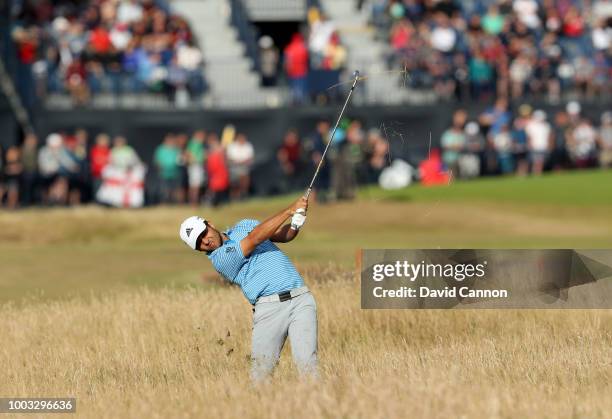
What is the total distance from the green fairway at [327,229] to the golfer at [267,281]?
9.04 m

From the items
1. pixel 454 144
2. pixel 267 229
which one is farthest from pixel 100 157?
pixel 267 229

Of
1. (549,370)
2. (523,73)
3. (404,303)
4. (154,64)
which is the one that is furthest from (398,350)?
(523,73)

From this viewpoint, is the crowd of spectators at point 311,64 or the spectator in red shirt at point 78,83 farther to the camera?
the crowd of spectators at point 311,64

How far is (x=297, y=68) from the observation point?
3481 centimetres

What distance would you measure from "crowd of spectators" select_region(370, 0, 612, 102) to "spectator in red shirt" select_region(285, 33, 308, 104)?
223 cm

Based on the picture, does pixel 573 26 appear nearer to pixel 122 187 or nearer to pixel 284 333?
pixel 122 187

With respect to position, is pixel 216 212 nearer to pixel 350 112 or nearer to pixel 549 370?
pixel 350 112

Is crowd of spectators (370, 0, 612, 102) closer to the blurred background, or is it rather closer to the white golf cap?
the blurred background

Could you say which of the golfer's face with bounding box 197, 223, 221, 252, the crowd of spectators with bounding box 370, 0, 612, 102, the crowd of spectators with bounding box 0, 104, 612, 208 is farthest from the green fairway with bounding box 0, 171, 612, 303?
the golfer's face with bounding box 197, 223, 221, 252

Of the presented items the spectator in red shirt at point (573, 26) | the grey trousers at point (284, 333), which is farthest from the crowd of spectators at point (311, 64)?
the grey trousers at point (284, 333)

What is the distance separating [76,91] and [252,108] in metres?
4.11

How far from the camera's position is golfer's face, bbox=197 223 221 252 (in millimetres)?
11656

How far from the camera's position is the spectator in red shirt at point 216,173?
3153 centimetres

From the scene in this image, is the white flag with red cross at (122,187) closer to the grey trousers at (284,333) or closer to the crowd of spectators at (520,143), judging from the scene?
the crowd of spectators at (520,143)
